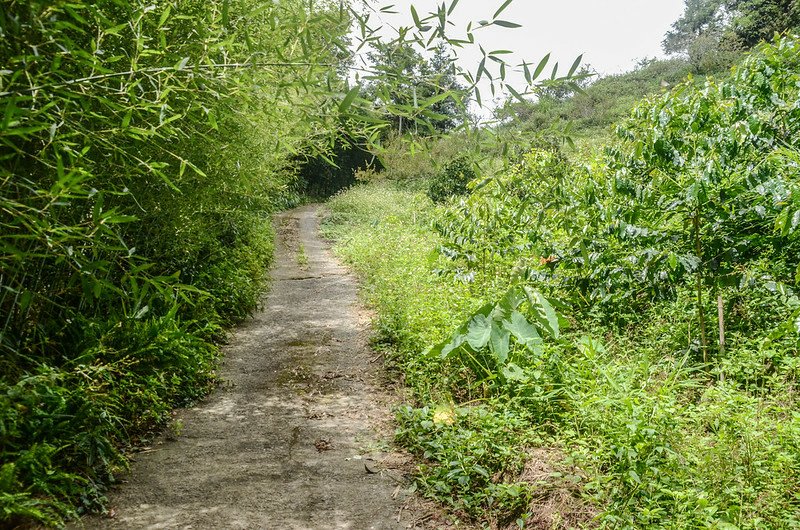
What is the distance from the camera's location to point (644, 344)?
14.2ft

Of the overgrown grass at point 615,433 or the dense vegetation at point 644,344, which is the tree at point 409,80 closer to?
the dense vegetation at point 644,344

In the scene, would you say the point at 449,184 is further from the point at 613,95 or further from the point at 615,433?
the point at 613,95

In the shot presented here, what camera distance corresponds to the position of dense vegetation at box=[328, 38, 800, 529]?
2.49m

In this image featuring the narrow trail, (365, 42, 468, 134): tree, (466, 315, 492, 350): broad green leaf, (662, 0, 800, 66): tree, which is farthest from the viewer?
(662, 0, 800, 66): tree

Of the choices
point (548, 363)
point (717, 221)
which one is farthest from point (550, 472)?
point (717, 221)

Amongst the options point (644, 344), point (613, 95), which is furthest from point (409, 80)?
point (613, 95)

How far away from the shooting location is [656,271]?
156 inches

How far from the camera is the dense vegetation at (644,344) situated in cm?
249

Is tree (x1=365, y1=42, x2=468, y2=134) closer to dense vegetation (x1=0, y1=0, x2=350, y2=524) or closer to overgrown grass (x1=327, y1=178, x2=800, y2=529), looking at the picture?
dense vegetation (x1=0, y1=0, x2=350, y2=524)

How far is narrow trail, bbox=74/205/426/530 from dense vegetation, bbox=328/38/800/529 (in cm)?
32

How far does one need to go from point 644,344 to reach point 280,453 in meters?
2.94

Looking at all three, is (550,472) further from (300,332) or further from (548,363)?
(300,332)

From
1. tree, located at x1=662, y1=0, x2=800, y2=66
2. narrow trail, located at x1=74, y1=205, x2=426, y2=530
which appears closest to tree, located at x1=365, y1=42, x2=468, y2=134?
narrow trail, located at x1=74, y1=205, x2=426, y2=530

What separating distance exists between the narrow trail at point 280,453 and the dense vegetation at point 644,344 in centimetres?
32
